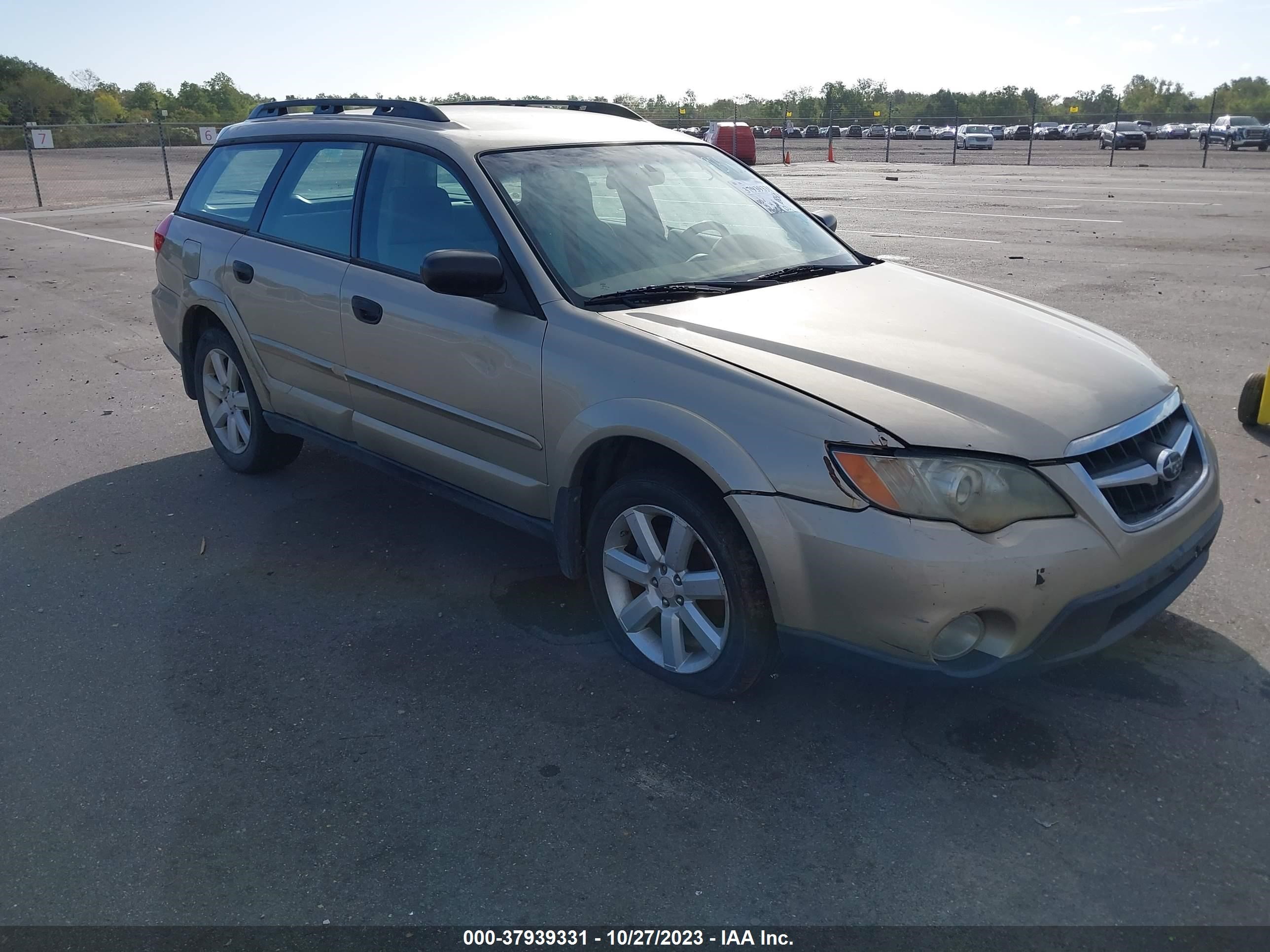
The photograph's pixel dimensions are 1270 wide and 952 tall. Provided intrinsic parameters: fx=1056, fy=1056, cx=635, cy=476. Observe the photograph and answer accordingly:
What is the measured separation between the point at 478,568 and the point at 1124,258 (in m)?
10.7

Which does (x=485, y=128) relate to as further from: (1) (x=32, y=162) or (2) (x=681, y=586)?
(1) (x=32, y=162)

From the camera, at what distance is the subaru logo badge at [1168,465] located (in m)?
3.21

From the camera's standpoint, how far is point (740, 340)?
3.39 meters

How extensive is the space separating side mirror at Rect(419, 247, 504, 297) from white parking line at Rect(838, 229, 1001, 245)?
11.7m

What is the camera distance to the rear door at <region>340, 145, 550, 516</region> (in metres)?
3.81

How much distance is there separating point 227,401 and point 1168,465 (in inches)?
182

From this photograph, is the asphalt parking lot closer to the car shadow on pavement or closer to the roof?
the car shadow on pavement

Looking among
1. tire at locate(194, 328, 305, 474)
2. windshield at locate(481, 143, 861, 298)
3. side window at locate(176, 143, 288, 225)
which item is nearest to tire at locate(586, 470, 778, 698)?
windshield at locate(481, 143, 861, 298)

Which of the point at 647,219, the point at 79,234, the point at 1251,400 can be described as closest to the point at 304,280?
the point at 647,219

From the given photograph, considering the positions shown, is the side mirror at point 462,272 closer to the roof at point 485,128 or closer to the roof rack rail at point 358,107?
→ the roof at point 485,128

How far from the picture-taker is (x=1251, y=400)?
6074mm

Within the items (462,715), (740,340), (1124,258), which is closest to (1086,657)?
(740,340)

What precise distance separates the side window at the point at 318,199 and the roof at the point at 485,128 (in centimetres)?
11

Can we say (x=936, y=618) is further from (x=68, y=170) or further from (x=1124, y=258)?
(x=68, y=170)
